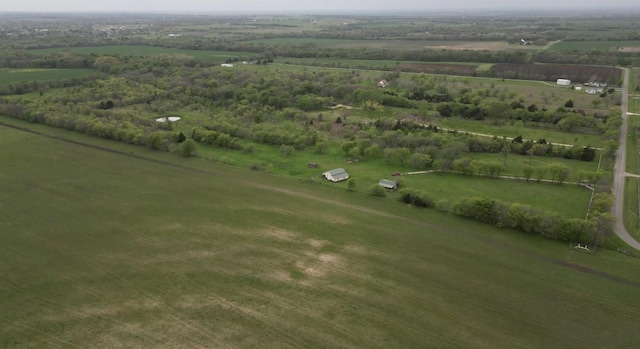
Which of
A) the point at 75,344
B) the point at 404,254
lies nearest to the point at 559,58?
Answer: the point at 404,254

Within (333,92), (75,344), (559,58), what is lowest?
(75,344)

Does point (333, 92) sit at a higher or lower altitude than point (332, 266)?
higher

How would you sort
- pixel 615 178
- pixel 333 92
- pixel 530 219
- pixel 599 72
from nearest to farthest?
1. pixel 530 219
2. pixel 615 178
3. pixel 333 92
4. pixel 599 72

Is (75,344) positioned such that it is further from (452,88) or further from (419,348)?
(452,88)

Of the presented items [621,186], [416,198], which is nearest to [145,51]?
[416,198]

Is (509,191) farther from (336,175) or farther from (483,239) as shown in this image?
(336,175)

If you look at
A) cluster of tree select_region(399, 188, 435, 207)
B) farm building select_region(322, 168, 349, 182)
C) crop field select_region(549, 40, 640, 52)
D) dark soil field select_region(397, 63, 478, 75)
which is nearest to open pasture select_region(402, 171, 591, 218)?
cluster of tree select_region(399, 188, 435, 207)

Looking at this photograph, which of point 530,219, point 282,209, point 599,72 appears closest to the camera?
point 530,219
